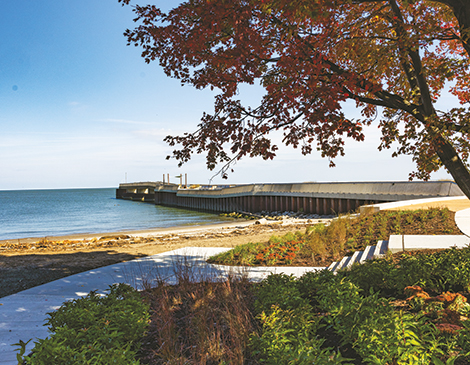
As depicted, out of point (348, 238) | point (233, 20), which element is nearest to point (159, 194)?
point (348, 238)

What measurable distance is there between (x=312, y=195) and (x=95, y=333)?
2546cm

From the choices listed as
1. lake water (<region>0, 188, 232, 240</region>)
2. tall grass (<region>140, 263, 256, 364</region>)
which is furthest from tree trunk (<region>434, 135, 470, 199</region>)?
lake water (<region>0, 188, 232, 240</region>)

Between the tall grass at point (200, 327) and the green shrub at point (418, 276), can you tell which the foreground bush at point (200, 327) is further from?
the green shrub at point (418, 276)

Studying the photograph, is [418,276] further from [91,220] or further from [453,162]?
[91,220]

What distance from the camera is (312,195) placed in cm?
2772

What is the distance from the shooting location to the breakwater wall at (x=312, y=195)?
20.2 metres

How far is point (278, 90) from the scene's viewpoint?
5199mm

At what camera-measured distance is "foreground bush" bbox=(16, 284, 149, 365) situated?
112 inches

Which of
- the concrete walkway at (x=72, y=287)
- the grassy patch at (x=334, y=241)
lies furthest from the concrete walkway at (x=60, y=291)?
the grassy patch at (x=334, y=241)

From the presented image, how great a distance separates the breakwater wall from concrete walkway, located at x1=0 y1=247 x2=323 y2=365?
46.4 feet

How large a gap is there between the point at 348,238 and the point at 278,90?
18.4 feet

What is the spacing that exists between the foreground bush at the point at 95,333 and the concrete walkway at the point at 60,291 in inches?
30.6

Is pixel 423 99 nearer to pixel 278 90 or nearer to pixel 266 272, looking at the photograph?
pixel 278 90

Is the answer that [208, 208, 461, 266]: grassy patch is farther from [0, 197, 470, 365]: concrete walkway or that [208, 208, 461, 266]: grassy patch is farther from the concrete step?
[0, 197, 470, 365]: concrete walkway
